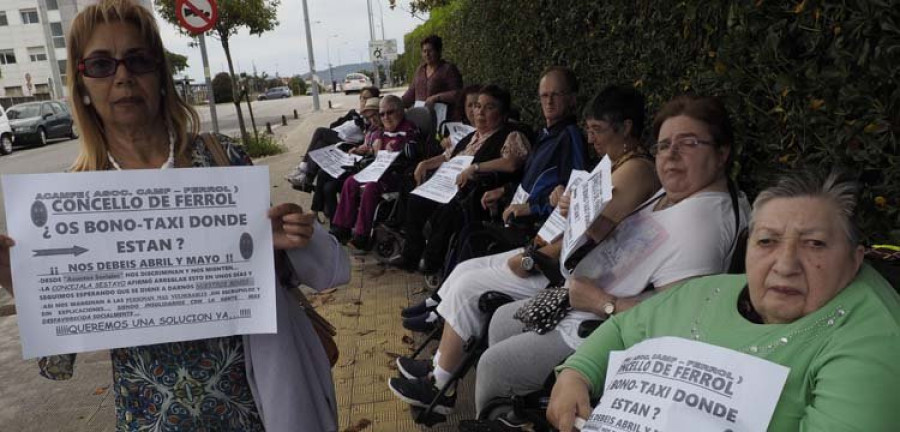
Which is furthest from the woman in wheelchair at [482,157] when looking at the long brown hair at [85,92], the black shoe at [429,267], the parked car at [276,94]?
the parked car at [276,94]

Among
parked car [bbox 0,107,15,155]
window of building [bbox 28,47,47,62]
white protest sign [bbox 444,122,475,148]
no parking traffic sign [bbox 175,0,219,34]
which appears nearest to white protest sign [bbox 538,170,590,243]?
white protest sign [bbox 444,122,475,148]

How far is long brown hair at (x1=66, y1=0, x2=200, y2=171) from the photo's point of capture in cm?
156

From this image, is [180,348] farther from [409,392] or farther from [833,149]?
[833,149]

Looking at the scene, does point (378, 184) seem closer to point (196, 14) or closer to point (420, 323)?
point (420, 323)

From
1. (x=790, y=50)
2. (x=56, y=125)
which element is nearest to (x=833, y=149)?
(x=790, y=50)

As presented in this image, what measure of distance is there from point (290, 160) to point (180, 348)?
1177cm

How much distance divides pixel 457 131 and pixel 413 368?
259 centimetres

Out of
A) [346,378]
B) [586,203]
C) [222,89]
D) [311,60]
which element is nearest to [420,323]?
[346,378]

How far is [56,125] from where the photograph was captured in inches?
851

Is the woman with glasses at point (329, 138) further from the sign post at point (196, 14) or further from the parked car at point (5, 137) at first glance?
the parked car at point (5, 137)

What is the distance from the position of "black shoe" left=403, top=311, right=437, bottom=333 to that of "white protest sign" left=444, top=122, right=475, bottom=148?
67.3 inches

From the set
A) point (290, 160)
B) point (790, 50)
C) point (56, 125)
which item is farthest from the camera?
point (56, 125)

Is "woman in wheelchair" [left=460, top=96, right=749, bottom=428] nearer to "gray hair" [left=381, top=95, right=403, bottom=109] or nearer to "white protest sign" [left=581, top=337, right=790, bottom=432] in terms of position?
"white protest sign" [left=581, top=337, right=790, bottom=432]

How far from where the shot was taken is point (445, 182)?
4.61 m
